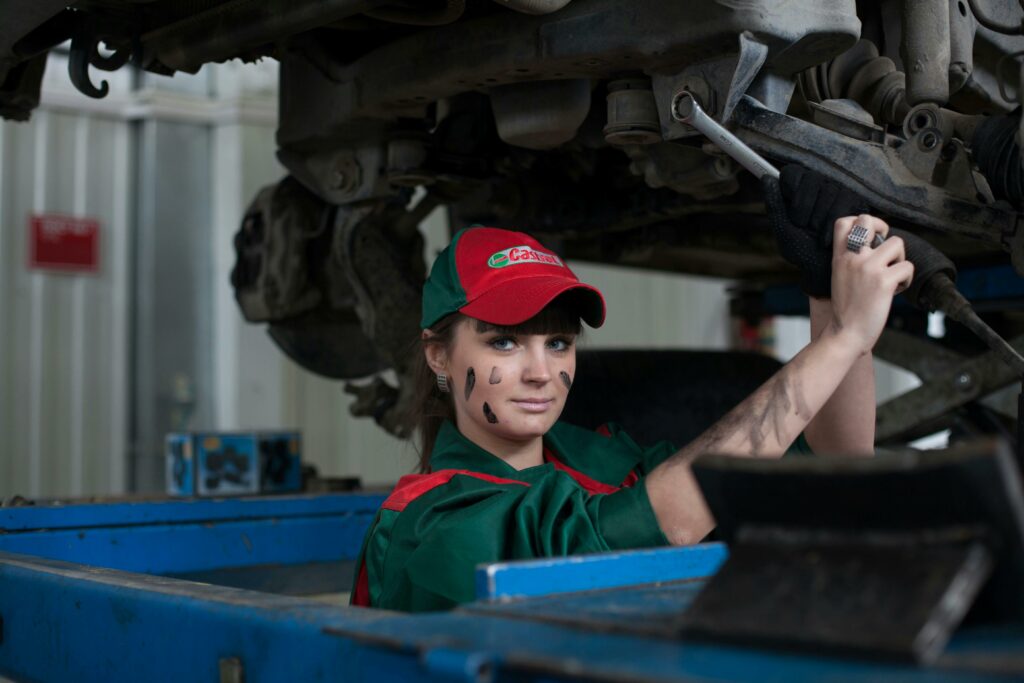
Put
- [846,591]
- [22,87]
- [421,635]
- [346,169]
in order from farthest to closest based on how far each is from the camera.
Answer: [346,169], [22,87], [421,635], [846,591]

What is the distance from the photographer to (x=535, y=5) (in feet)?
6.00

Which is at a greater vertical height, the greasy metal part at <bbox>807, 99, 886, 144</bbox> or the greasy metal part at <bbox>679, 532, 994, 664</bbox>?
the greasy metal part at <bbox>807, 99, 886, 144</bbox>

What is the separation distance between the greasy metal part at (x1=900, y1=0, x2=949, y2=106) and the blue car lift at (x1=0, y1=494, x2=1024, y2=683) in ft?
3.46

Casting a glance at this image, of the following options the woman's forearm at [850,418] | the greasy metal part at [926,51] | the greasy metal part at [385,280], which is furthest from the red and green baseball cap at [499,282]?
the greasy metal part at [385,280]

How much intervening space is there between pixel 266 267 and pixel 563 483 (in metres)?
1.93

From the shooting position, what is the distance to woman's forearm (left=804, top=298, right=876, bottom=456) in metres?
1.62

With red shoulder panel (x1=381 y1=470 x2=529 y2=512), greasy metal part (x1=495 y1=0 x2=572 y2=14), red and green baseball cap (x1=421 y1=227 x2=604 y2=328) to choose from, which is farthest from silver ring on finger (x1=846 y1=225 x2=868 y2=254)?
greasy metal part (x1=495 y1=0 x2=572 y2=14)

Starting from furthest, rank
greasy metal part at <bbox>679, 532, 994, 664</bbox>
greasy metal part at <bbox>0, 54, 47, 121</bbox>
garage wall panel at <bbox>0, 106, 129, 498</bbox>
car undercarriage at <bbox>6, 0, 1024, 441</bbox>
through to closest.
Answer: garage wall panel at <bbox>0, 106, 129, 498</bbox> → greasy metal part at <bbox>0, 54, 47, 121</bbox> → car undercarriage at <bbox>6, 0, 1024, 441</bbox> → greasy metal part at <bbox>679, 532, 994, 664</bbox>

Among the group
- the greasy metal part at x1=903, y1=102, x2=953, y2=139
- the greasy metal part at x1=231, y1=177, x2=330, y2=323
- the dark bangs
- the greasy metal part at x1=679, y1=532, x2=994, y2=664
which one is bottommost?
the greasy metal part at x1=679, y1=532, x2=994, y2=664

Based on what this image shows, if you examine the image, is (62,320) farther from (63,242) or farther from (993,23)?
(993,23)

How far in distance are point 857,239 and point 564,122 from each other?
0.90 metres

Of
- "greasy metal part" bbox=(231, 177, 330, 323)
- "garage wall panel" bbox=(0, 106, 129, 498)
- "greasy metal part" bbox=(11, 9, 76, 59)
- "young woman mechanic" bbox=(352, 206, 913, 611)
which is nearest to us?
"young woman mechanic" bbox=(352, 206, 913, 611)

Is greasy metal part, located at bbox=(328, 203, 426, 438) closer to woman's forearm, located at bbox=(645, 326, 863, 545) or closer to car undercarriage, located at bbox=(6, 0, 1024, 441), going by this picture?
car undercarriage, located at bbox=(6, 0, 1024, 441)

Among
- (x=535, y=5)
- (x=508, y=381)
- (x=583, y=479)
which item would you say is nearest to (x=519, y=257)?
(x=508, y=381)
